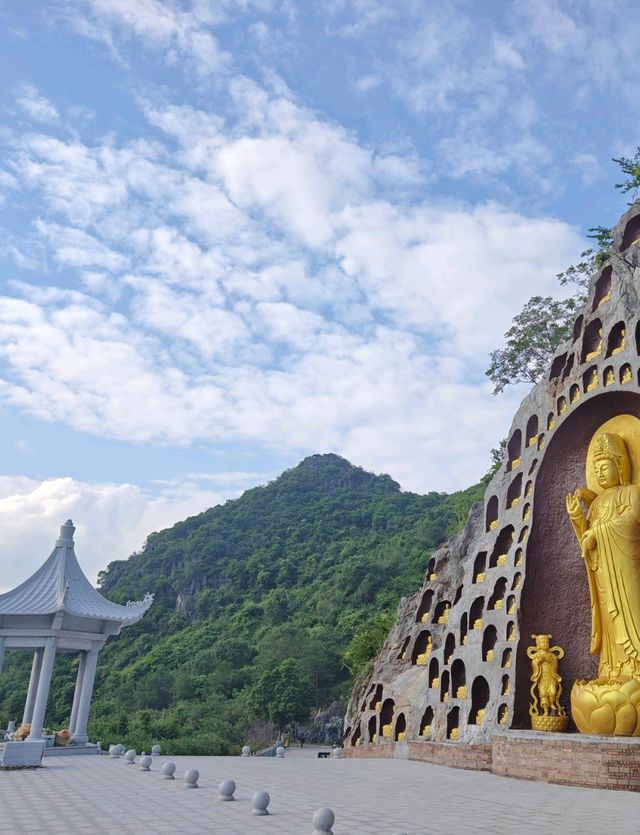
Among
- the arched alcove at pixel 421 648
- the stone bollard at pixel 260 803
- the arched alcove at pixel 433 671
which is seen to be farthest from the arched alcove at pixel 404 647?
the stone bollard at pixel 260 803

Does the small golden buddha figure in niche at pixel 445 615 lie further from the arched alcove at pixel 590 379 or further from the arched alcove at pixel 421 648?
the arched alcove at pixel 590 379

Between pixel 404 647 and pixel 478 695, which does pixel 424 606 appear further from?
pixel 478 695

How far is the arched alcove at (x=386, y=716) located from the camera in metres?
15.5

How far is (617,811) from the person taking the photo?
22.9 ft

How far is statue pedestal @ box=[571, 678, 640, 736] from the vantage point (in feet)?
32.1

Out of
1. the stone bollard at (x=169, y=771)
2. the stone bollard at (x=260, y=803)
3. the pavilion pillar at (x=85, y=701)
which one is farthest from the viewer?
the pavilion pillar at (x=85, y=701)

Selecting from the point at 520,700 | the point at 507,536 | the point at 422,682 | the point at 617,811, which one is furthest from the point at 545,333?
the point at 617,811

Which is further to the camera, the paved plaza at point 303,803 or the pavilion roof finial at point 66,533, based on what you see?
the pavilion roof finial at point 66,533

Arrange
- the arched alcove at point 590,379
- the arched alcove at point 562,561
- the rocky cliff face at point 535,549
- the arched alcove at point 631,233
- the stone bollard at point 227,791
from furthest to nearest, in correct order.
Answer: the arched alcove at point 631,233 → the arched alcove at point 590,379 → the rocky cliff face at point 535,549 → the arched alcove at point 562,561 → the stone bollard at point 227,791

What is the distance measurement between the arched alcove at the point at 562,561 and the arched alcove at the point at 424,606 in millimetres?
5102

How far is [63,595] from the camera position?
13930mm

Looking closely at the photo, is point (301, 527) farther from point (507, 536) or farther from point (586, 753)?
point (586, 753)

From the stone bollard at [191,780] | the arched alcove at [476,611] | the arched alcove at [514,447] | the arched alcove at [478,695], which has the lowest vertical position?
the stone bollard at [191,780]

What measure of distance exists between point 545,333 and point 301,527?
45750mm
